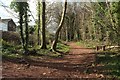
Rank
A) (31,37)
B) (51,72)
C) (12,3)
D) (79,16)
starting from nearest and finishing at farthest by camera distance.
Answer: (51,72), (12,3), (31,37), (79,16)

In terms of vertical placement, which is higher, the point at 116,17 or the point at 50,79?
the point at 116,17

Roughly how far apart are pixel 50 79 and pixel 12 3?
1381cm

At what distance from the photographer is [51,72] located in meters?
10.8

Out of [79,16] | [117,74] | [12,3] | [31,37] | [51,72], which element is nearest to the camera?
[117,74]

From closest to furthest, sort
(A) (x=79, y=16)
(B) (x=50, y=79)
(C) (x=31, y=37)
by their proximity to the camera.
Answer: (B) (x=50, y=79) < (C) (x=31, y=37) < (A) (x=79, y=16)

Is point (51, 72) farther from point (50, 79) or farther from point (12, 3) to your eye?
point (12, 3)

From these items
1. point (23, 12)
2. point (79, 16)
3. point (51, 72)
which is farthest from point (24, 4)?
point (79, 16)

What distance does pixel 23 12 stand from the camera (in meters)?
22.5

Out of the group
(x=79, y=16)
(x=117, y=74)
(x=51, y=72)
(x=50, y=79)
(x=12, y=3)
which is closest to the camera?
(x=50, y=79)

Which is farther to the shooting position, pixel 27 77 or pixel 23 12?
pixel 23 12

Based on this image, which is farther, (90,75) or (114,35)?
(114,35)

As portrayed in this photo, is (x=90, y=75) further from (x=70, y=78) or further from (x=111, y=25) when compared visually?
(x=111, y=25)

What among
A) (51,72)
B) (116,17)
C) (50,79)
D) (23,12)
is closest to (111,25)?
(116,17)

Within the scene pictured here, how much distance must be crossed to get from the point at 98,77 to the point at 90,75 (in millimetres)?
547
